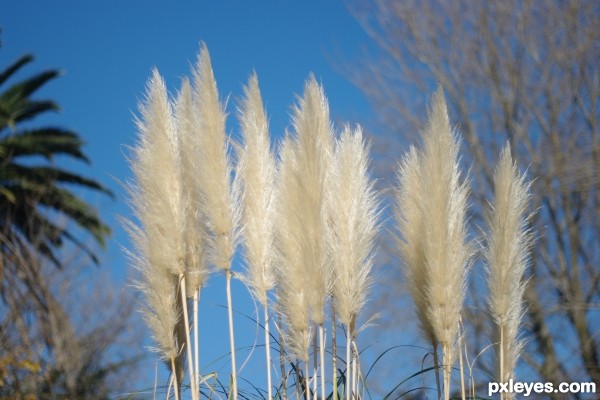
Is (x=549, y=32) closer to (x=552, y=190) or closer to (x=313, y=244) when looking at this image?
(x=552, y=190)

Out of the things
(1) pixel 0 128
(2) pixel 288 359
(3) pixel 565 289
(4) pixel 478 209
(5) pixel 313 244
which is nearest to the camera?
(5) pixel 313 244

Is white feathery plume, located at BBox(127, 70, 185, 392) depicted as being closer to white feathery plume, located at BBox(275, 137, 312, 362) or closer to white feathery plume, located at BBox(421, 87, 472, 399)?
white feathery plume, located at BBox(275, 137, 312, 362)

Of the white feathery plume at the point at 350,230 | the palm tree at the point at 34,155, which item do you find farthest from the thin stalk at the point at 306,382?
the palm tree at the point at 34,155

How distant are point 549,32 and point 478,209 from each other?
1.88 m

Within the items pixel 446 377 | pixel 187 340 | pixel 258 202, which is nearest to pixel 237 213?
pixel 258 202

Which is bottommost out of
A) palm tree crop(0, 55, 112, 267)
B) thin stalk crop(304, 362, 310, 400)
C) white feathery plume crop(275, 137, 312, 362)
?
thin stalk crop(304, 362, 310, 400)

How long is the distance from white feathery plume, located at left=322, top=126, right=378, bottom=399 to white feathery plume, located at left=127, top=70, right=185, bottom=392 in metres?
0.48

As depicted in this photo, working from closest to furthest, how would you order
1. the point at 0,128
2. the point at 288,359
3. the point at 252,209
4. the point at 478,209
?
the point at 252,209, the point at 288,359, the point at 478,209, the point at 0,128

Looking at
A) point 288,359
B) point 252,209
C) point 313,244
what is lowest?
point 288,359

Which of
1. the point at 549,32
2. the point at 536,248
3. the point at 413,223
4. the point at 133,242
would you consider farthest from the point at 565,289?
the point at 133,242

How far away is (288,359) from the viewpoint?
291cm

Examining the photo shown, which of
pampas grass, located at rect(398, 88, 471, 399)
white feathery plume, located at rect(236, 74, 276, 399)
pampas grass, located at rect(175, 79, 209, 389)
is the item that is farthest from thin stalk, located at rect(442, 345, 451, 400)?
pampas grass, located at rect(175, 79, 209, 389)

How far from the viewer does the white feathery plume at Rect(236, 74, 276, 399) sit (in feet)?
8.59

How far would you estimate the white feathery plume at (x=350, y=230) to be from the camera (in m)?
2.59
